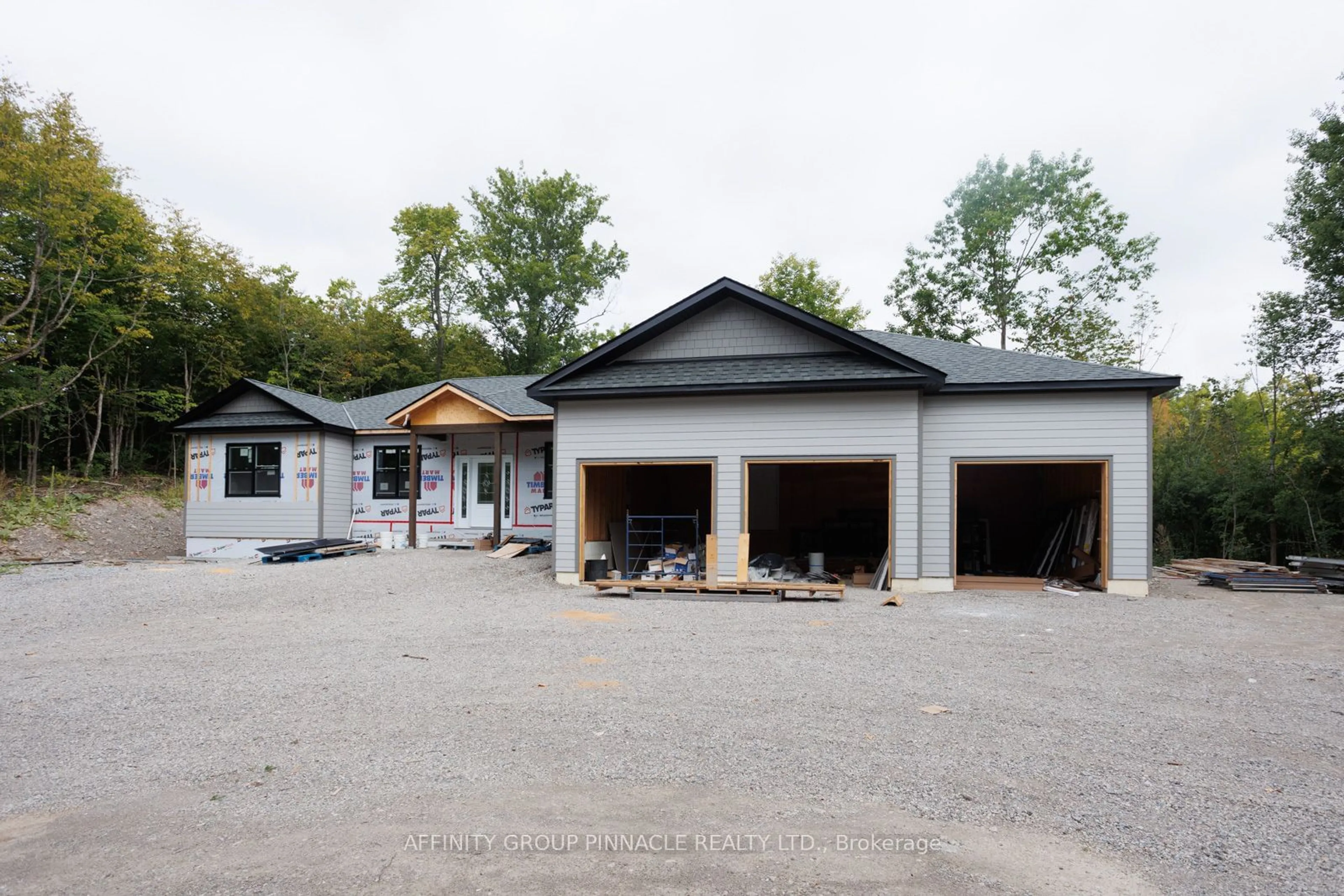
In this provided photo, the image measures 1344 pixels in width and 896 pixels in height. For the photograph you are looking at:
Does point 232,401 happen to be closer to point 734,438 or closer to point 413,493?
point 413,493

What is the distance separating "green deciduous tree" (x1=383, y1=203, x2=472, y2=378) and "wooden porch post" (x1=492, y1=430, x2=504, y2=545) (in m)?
18.1

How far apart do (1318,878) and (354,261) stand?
42.5 metres

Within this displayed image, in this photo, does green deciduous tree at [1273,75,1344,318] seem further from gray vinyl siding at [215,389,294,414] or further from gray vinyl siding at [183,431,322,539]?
gray vinyl siding at [215,389,294,414]

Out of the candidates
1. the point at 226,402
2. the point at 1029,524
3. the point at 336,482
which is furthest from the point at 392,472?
the point at 1029,524

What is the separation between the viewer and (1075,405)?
10.9 metres

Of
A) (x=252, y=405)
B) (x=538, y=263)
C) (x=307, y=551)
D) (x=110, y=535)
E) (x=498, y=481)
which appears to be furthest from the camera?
(x=538, y=263)

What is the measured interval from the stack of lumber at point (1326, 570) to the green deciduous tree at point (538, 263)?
87.7 feet

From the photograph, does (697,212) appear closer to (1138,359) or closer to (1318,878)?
(1138,359)

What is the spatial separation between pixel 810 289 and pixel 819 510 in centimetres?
1939

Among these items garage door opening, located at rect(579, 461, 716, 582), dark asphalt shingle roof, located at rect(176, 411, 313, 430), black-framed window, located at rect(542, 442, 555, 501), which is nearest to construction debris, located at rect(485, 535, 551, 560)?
black-framed window, located at rect(542, 442, 555, 501)

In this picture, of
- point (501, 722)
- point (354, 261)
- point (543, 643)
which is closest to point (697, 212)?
point (354, 261)

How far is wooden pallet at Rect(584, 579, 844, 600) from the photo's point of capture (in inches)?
392

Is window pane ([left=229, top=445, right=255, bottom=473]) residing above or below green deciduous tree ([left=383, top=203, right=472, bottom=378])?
below

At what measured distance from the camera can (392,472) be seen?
17500 millimetres
